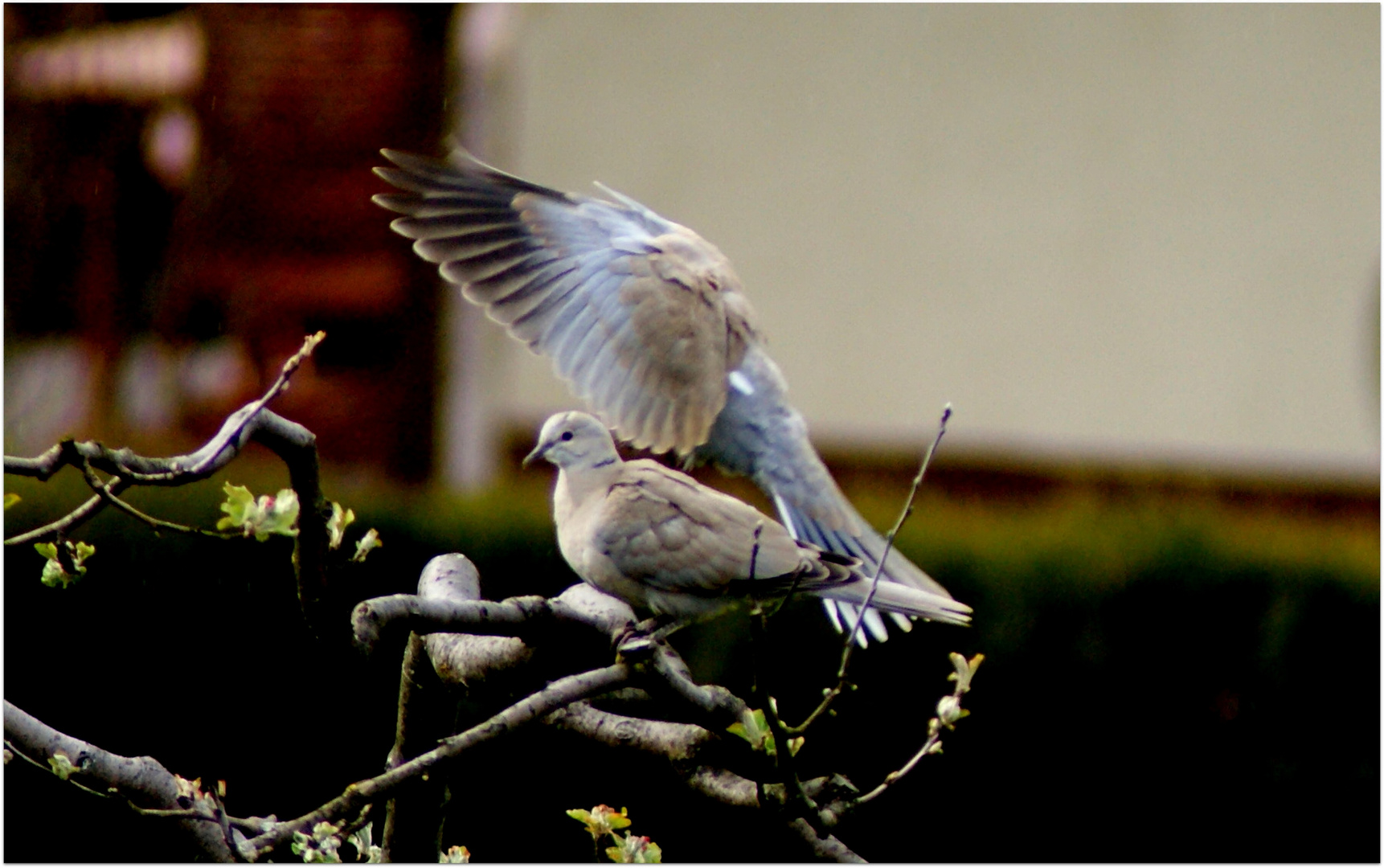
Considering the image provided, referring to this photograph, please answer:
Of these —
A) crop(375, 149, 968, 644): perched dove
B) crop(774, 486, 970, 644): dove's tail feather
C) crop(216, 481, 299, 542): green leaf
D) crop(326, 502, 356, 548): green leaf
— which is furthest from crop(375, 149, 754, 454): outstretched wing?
crop(216, 481, 299, 542): green leaf

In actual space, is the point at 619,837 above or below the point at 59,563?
below

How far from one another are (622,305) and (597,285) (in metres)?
0.05

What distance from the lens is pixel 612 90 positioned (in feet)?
14.6

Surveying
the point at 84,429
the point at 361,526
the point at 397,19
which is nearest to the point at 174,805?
the point at 361,526

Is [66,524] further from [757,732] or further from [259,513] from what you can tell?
[757,732]

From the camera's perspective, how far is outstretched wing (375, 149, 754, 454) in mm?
1478

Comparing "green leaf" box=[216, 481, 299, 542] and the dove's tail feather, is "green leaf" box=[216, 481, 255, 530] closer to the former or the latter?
"green leaf" box=[216, 481, 299, 542]

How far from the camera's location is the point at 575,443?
4.77ft

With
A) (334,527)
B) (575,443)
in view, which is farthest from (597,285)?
(334,527)

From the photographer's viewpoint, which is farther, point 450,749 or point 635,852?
point 635,852

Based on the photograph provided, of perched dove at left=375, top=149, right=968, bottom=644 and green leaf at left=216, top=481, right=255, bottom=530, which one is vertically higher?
perched dove at left=375, top=149, right=968, bottom=644

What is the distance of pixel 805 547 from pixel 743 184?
9.77 feet

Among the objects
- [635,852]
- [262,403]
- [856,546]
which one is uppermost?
[262,403]

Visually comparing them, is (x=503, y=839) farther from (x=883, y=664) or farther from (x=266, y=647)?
(x=883, y=664)
